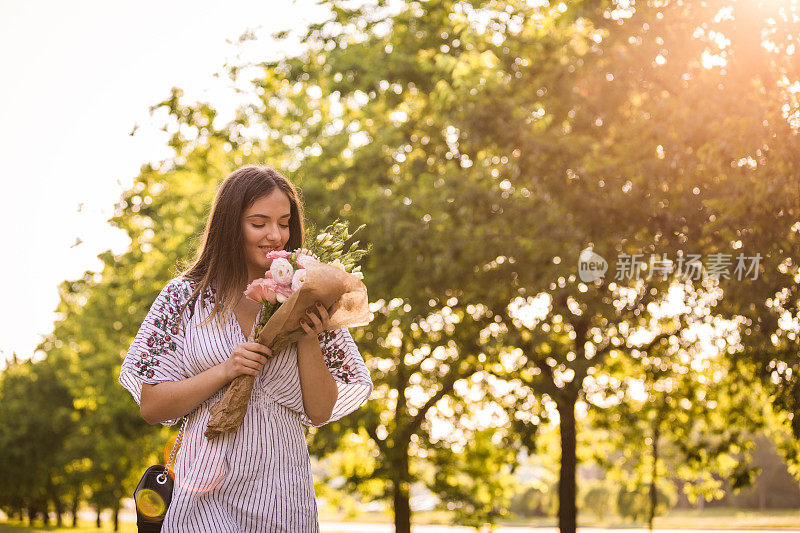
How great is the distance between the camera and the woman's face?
3.11m

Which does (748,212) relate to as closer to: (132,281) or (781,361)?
(781,361)

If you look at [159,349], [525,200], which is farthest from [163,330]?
[525,200]

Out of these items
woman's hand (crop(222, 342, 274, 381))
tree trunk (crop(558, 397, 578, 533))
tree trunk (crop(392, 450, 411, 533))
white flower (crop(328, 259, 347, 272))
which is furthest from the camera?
tree trunk (crop(392, 450, 411, 533))

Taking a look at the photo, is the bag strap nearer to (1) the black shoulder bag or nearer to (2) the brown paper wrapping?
(1) the black shoulder bag

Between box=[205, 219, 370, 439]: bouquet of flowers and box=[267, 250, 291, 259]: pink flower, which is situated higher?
box=[267, 250, 291, 259]: pink flower

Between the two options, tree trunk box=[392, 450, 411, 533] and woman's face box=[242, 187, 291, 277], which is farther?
tree trunk box=[392, 450, 411, 533]

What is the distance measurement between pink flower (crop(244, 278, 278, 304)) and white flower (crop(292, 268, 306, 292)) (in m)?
0.06

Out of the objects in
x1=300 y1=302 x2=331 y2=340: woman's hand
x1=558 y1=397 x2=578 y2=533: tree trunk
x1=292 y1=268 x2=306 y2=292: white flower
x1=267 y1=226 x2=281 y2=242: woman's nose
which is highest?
x1=267 y1=226 x2=281 y2=242: woman's nose

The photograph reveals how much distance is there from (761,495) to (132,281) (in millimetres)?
58027

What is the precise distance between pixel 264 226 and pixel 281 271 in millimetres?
235

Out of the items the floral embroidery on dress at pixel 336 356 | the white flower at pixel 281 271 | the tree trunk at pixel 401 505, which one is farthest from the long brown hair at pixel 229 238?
the tree trunk at pixel 401 505

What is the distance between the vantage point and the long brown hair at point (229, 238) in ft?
10.2

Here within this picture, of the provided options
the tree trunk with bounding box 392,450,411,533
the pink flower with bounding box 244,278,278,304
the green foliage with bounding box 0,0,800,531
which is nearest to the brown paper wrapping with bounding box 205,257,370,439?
the pink flower with bounding box 244,278,278,304

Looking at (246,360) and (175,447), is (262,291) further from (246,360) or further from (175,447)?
(175,447)
